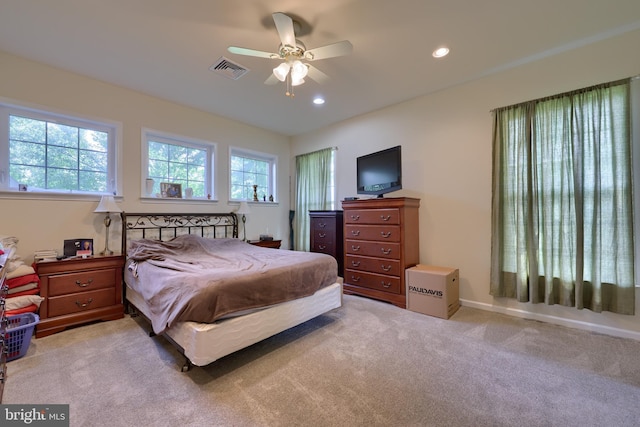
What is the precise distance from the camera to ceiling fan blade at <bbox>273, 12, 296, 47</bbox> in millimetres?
1812

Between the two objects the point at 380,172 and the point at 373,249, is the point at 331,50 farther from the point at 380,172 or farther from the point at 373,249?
the point at 373,249

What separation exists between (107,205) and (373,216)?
330 cm

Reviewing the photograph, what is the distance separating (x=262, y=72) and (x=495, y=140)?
286 cm

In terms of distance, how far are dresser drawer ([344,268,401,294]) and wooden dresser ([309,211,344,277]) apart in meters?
0.44

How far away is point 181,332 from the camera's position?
6.00 ft

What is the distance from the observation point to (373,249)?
3498mm

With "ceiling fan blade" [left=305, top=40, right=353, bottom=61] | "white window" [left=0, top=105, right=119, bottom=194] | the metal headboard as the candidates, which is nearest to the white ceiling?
"ceiling fan blade" [left=305, top=40, right=353, bottom=61]

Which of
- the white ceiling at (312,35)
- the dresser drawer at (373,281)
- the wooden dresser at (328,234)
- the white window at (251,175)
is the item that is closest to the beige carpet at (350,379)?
the dresser drawer at (373,281)

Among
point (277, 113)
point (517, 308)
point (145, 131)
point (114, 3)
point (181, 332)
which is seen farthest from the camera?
point (277, 113)

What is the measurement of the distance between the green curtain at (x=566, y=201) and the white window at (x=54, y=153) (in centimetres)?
486

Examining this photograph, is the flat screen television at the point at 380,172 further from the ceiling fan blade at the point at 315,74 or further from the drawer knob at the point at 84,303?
the drawer knob at the point at 84,303

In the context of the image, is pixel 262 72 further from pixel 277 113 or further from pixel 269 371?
pixel 269 371

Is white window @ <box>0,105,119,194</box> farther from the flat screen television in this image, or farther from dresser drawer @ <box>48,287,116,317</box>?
the flat screen television

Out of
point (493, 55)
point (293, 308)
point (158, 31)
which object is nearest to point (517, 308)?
point (293, 308)
